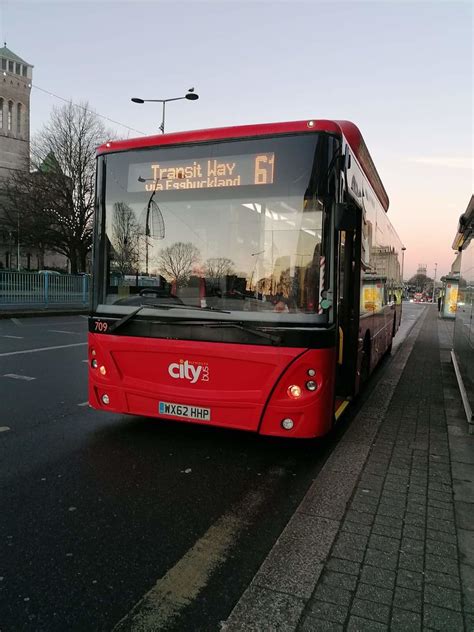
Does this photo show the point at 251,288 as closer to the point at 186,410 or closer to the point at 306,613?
the point at 186,410

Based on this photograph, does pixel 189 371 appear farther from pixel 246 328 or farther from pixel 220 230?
pixel 220 230

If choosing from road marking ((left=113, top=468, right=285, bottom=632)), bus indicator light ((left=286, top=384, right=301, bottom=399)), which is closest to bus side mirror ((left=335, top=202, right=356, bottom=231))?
bus indicator light ((left=286, top=384, right=301, bottom=399))

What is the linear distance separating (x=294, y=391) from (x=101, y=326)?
203 centimetres

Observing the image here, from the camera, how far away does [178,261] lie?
185 inches

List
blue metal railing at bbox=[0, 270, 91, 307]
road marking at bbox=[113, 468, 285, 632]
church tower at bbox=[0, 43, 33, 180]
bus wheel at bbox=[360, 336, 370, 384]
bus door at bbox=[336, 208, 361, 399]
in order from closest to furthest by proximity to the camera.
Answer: road marking at bbox=[113, 468, 285, 632] < bus door at bbox=[336, 208, 361, 399] < bus wheel at bbox=[360, 336, 370, 384] < blue metal railing at bbox=[0, 270, 91, 307] < church tower at bbox=[0, 43, 33, 180]

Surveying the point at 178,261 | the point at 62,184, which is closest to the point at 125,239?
the point at 178,261

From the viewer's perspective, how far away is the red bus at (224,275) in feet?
14.0

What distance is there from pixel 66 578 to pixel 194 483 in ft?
4.85

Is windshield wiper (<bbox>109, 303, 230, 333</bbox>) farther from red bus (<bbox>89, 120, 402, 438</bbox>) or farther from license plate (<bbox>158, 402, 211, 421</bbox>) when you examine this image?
license plate (<bbox>158, 402, 211, 421</bbox>)

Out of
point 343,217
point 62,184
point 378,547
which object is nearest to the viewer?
point 378,547

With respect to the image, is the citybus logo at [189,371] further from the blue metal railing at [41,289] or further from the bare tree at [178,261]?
the blue metal railing at [41,289]

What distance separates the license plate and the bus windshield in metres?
0.85

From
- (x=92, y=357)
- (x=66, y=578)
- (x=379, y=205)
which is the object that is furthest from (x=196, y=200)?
(x=379, y=205)

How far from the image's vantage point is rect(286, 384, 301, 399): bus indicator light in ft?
14.1
